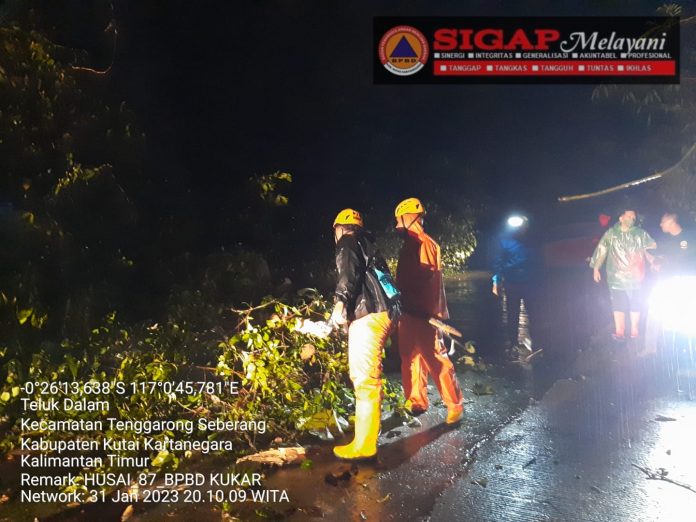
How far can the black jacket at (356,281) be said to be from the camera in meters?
4.06

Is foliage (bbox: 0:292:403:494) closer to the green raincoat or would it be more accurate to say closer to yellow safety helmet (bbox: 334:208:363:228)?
yellow safety helmet (bbox: 334:208:363:228)

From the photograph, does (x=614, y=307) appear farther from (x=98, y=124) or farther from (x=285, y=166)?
(x=98, y=124)

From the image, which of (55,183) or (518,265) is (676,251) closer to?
(518,265)

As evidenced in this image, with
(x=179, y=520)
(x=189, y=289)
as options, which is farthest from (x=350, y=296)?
(x=189, y=289)

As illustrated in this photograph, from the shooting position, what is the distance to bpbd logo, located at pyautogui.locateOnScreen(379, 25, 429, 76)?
25.6 ft

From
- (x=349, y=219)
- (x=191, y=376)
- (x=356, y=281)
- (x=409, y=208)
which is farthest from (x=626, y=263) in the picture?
(x=191, y=376)

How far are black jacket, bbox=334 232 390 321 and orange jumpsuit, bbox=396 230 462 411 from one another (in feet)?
3.50

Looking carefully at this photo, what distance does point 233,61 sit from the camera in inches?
281

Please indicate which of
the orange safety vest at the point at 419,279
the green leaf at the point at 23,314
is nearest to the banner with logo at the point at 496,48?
the orange safety vest at the point at 419,279

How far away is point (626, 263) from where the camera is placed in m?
7.82

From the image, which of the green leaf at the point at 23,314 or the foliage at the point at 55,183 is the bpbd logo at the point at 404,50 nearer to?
the foliage at the point at 55,183

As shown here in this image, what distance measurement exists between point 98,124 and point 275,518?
12.0ft

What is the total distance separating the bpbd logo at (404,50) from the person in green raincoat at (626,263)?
3.60 m

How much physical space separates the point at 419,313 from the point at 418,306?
65 mm
